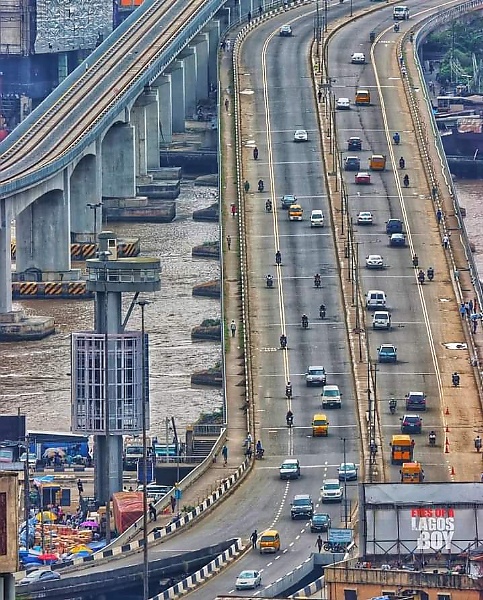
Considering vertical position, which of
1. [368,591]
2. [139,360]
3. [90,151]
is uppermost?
[90,151]

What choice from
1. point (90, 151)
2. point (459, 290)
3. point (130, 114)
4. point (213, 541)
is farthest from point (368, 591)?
point (130, 114)

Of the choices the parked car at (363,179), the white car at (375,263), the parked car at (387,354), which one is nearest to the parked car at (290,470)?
the parked car at (387,354)

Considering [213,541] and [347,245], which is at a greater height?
[347,245]

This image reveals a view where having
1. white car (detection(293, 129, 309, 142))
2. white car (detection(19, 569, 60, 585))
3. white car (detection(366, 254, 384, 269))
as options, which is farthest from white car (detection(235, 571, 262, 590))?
white car (detection(293, 129, 309, 142))

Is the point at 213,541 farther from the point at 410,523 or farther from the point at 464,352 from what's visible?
the point at 464,352

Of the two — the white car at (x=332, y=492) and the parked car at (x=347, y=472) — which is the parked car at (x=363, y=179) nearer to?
the parked car at (x=347, y=472)

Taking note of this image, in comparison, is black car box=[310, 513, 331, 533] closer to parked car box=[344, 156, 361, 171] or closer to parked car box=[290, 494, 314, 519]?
parked car box=[290, 494, 314, 519]

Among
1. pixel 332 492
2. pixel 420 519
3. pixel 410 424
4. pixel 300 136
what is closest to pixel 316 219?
pixel 300 136
